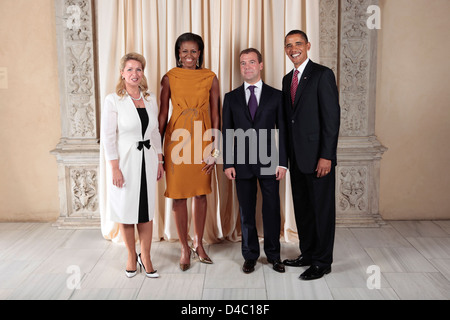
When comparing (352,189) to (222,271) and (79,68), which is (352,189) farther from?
(79,68)

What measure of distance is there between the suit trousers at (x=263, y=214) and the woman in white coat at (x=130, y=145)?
2.07 ft

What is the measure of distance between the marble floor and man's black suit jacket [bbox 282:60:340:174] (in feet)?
2.56

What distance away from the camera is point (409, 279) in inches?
122

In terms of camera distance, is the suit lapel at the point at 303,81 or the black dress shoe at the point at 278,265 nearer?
the suit lapel at the point at 303,81

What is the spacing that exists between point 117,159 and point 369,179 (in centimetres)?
227

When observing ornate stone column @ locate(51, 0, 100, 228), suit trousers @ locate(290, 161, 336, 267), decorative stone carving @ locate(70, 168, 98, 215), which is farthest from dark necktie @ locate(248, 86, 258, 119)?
decorative stone carving @ locate(70, 168, 98, 215)

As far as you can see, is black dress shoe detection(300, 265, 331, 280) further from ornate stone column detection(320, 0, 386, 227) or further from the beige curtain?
the beige curtain

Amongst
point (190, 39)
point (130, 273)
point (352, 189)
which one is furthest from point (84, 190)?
point (352, 189)

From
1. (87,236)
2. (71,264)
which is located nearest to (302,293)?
(71,264)

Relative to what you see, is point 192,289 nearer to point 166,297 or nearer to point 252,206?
point 166,297

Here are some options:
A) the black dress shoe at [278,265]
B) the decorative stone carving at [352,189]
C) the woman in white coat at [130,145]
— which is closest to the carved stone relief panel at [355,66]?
the decorative stone carving at [352,189]

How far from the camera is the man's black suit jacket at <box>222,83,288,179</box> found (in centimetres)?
322

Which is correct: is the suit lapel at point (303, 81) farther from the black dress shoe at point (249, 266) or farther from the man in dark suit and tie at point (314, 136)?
the black dress shoe at point (249, 266)

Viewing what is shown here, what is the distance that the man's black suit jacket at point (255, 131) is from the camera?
10.6ft
